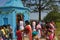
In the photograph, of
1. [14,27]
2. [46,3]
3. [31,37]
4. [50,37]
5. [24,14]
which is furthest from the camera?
[46,3]

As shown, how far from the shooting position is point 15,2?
1039 inches

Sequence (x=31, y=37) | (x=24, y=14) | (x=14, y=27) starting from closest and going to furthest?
(x=31, y=37), (x=14, y=27), (x=24, y=14)

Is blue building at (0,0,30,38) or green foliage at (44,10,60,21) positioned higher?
blue building at (0,0,30,38)

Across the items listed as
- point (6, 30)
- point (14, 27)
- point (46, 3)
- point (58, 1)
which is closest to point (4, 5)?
point (14, 27)

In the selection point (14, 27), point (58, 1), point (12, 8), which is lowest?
point (58, 1)

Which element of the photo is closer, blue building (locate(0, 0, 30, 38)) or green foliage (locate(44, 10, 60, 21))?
blue building (locate(0, 0, 30, 38))

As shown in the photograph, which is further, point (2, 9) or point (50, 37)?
point (2, 9)

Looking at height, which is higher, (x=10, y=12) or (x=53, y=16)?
(x=10, y=12)

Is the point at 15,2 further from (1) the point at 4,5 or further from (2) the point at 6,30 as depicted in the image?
(2) the point at 6,30

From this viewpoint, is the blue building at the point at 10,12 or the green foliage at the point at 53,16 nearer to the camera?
the blue building at the point at 10,12

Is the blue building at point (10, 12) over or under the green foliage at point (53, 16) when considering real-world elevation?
over

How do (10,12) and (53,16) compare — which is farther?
(53,16)

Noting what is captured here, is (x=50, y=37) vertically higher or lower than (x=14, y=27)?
higher

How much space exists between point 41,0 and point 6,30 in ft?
135
